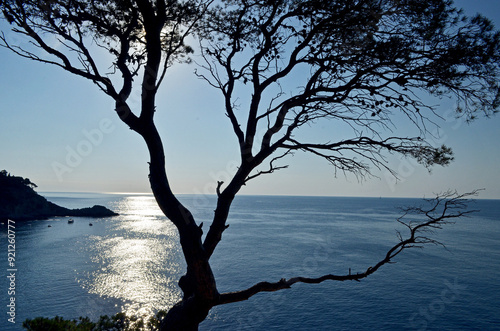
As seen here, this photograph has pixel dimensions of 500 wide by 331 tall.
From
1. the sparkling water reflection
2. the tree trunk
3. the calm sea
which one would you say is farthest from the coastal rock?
the tree trunk

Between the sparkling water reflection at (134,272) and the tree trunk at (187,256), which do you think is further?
the sparkling water reflection at (134,272)

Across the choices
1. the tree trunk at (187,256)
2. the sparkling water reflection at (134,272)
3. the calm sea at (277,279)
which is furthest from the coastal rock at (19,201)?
the tree trunk at (187,256)

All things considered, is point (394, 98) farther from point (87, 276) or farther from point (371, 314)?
point (87, 276)

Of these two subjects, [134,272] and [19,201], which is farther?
[19,201]

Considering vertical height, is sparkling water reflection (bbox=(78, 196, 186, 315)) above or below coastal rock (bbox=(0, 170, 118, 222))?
below

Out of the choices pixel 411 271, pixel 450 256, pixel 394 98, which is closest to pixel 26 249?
pixel 411 271

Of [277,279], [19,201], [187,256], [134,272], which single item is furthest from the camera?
[19,201]

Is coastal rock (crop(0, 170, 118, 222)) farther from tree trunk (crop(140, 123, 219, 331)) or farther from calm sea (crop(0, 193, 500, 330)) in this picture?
tree trunk (crop(140, 123, 219, 331))

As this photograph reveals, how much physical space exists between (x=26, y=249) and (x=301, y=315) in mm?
55756

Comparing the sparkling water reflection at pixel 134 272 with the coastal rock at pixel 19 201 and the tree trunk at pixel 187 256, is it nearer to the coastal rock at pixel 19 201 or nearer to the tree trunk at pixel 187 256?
the tree trunk at pixel 187 256

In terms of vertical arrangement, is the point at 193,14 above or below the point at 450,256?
above

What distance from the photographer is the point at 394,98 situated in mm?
5625

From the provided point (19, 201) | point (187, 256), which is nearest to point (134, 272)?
point (187, 256)

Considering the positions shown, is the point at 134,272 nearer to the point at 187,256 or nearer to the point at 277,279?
the point at 277,279
